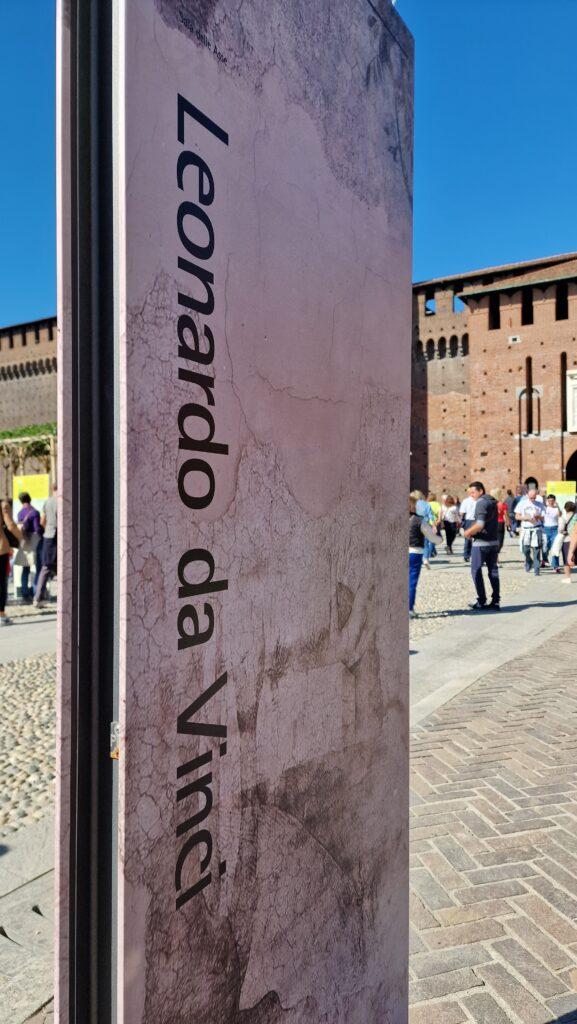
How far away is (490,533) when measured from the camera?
26.2 ft

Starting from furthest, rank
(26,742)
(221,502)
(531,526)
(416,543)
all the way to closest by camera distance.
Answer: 1. (531,526)
2. (416,543)
3. (26,742)
4. (221,502)

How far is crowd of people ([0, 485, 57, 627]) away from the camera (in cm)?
768

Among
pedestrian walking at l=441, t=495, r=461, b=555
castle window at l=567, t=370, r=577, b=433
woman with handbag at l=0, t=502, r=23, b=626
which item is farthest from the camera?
castle window at l=567, t=370, r=577, b=433

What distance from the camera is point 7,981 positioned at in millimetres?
1913

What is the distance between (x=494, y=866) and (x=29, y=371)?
51017 mm

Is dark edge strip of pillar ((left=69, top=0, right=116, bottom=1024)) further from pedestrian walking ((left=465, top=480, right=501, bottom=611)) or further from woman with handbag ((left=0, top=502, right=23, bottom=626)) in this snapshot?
pedestrian walking ((left=465, top=480, right=501, bottom=611))

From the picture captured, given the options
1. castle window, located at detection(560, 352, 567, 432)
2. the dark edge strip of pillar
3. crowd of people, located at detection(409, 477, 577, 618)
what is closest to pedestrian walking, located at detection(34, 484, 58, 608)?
crowd of people, located at detection(409, 477, 577, 618)

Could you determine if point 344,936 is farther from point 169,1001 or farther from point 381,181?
point 381,181

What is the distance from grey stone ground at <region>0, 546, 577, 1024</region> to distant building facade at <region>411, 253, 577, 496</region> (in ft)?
99.8

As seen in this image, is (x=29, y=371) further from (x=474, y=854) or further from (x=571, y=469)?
(x=474, y=854)

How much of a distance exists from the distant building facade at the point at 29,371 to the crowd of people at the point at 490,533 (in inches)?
1437

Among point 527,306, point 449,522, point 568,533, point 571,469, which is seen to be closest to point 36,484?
point 449,522

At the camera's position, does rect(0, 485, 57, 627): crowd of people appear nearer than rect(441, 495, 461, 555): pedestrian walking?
Yes

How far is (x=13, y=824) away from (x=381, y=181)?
2.83m
